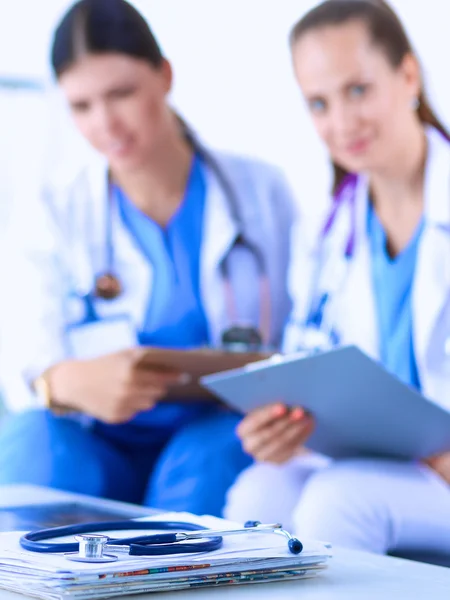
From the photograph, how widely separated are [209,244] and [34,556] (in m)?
1.29

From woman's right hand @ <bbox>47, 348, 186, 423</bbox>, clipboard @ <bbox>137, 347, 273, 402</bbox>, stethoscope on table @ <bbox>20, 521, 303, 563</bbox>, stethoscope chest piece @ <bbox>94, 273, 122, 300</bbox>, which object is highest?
stethoscope chest piece @ <bbox>94, 273, 122, 300</bbox>

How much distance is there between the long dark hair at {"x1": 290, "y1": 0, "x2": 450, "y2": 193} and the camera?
173 centimetres

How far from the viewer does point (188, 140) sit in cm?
216

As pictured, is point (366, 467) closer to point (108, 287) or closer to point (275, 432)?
point (275, 432)

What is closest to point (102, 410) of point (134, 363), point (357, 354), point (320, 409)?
point (134, 363)

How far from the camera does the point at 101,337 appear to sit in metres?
2.12

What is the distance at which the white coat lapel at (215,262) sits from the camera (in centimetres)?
205

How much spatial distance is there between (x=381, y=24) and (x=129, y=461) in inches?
38.1

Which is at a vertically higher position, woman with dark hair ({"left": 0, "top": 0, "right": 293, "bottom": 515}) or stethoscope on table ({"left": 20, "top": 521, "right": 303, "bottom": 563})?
woman with dark hair ({"left": 0, "top": 0, "right": 293, "bottom": 515})

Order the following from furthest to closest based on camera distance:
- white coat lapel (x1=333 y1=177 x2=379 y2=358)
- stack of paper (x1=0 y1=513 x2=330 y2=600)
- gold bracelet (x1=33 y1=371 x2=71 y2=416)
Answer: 1. gold bracelet (x1=33 y1=371 x2=71 y2=416)
2. white coat lapel (x1=333 y1=177 x2=379 y2=358)
3. stack of paper (x1=0 y1=513 x2=330 y2=600)

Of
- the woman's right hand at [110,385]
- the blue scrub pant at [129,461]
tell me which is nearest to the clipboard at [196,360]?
the woman's right hand at [110,385]

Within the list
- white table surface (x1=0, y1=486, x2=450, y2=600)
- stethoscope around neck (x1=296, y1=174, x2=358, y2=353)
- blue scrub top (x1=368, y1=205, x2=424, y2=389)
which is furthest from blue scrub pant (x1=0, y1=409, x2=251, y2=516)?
white table surface (x1=0, y1=486, x2=450, y2=600)

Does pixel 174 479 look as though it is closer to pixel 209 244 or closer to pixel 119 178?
pixel 209 244

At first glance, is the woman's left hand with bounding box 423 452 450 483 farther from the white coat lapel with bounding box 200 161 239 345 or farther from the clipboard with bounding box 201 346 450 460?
the white coat lapel with bounding box 200 161 239 345
